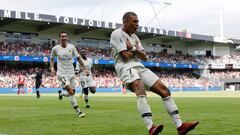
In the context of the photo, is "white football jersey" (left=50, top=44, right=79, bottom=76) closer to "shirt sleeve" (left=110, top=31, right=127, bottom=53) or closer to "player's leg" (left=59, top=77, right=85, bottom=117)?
"player's leg" (left=59, top=77, right=85, bottom=117)

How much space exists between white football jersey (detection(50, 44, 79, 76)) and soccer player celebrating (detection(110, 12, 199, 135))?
5.60 metres

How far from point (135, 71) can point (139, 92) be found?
1.44 ft

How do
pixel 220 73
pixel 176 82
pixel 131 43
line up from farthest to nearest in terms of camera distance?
pixel 220 73 < pixel 176 82 < pixel 131 43

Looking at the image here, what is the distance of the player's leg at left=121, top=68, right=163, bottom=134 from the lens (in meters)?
7.09

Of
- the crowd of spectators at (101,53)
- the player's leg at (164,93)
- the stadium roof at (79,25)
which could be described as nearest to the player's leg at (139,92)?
the player's leg at (164,93)

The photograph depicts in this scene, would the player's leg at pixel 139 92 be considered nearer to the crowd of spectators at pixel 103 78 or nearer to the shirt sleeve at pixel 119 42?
the shirt sleeve at pixel 119 42

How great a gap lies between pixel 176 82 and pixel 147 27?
1140cm

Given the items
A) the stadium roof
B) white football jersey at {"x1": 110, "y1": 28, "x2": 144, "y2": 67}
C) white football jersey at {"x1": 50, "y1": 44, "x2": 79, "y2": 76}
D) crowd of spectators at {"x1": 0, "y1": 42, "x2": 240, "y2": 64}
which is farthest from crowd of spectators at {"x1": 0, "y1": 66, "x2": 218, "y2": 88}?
white football jersey at {"x1": 110, "y1": 28, "x2": 144, "y2": 67}

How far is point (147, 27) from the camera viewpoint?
7844 cm

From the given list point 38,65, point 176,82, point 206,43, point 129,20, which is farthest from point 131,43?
point 206,43

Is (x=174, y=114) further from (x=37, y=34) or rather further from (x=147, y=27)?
(x=147, y=27)

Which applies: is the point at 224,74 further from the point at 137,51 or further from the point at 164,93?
the point at 164,93

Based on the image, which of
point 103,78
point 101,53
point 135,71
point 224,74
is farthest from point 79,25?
point 135,71

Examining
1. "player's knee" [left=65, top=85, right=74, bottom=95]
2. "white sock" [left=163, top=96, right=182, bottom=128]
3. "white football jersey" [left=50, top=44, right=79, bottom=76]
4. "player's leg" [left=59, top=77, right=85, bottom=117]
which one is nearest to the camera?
"white sock" [left=163, top=96, right=182, bottom=128]
